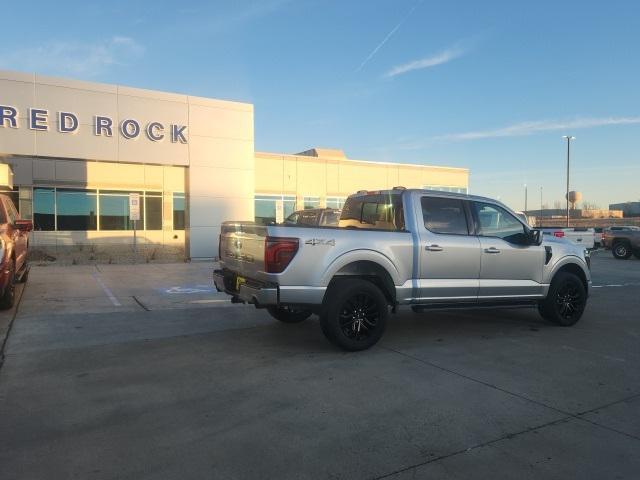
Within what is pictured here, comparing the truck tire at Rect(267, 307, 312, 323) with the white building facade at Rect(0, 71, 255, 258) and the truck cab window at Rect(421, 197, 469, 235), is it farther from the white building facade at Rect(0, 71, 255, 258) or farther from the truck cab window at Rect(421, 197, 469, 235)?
the white building facade at Rect(0, 71, 255, 258)

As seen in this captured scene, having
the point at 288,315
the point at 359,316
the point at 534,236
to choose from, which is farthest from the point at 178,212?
the point at 359,316

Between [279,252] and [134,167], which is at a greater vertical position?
[134,167]

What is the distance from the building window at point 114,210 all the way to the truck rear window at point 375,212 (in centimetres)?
1978

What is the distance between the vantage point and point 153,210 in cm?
2619

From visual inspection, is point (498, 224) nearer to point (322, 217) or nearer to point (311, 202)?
point (322, 217)

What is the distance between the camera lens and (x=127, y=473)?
134 inches

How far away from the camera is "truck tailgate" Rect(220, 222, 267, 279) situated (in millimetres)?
6141

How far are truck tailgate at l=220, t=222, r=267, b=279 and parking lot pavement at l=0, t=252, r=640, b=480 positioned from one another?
3.28 ft

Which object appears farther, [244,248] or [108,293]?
[108,293]

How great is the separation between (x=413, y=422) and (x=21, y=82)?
54.1 feet

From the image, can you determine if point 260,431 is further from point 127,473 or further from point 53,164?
point 53,164

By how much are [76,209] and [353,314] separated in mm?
21489

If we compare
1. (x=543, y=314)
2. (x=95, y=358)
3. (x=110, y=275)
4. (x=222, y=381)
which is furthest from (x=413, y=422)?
(x=110, y=275)

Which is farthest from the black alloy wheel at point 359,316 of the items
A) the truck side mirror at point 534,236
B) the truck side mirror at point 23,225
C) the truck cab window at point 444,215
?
the truck side mirror at point 23,225
